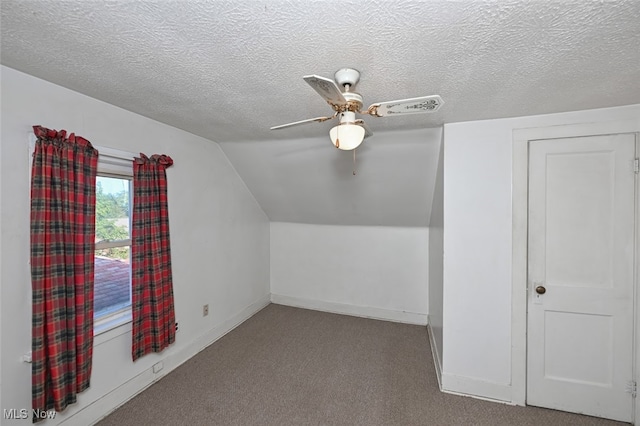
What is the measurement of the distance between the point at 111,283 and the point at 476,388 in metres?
3.04

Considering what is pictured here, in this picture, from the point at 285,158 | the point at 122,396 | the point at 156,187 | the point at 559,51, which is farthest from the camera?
the point at 285,158

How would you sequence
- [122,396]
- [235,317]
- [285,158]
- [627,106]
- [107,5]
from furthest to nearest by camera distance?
[235,317] → [285,158] → [122,396] → [627,106] → [107,5]

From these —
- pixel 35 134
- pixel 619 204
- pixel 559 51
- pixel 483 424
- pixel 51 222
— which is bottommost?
pixel 483 424

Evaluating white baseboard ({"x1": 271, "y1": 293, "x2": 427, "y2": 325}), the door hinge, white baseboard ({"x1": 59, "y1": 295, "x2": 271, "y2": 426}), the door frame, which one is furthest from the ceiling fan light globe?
white baseboard ({"x1": 271, "y1": 293, "x2": 427, "y2": 325})

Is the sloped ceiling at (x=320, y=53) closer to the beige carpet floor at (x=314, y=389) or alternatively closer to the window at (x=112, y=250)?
the window at (x=112, y=250)

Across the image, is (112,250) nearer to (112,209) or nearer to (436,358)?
(112,209)

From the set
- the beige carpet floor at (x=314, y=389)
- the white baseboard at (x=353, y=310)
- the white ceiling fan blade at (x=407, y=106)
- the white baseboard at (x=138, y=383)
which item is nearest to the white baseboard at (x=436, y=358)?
the beige carpet floor at (x=314, y=389)

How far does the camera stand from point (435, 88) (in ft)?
5.36

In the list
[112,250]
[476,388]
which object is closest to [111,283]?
[112,250]

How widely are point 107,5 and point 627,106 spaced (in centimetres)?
303

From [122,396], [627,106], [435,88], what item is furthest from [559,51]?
[122,396]

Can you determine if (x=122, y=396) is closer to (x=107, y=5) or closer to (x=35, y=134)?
(x=35, y=134)

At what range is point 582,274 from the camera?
1999mm

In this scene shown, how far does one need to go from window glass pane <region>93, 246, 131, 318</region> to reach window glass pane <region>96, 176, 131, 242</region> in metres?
0.13
